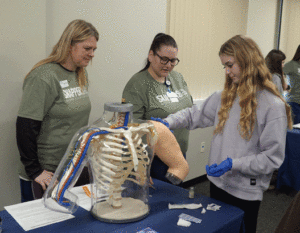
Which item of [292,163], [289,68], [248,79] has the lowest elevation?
[292,163]

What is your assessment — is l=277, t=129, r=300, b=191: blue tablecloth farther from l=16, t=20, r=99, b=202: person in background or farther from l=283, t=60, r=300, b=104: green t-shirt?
l=16, t=20, r=99, b=202: person in background

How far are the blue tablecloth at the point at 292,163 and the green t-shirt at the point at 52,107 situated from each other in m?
2.31

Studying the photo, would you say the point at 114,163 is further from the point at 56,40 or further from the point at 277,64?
the point at 277,64

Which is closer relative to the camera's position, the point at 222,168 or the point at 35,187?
the point at 222,168

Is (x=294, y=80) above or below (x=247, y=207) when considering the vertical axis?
above

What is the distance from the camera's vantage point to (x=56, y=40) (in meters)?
2.34

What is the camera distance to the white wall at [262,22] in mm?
4613

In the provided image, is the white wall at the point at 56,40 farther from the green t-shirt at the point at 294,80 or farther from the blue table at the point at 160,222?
the green t-shirt at the point at 294,80

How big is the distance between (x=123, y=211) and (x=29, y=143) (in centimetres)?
71

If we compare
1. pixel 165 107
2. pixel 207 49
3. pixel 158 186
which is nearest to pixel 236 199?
pixel 158 186

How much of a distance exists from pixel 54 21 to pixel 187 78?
6.08ft

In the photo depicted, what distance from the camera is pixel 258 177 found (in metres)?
1.55

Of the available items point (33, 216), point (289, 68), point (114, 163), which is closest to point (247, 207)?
point (114, 163)

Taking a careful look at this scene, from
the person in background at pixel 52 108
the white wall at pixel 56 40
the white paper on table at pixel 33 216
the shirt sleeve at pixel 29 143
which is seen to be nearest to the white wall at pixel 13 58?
the white wall at pixel 56 40
